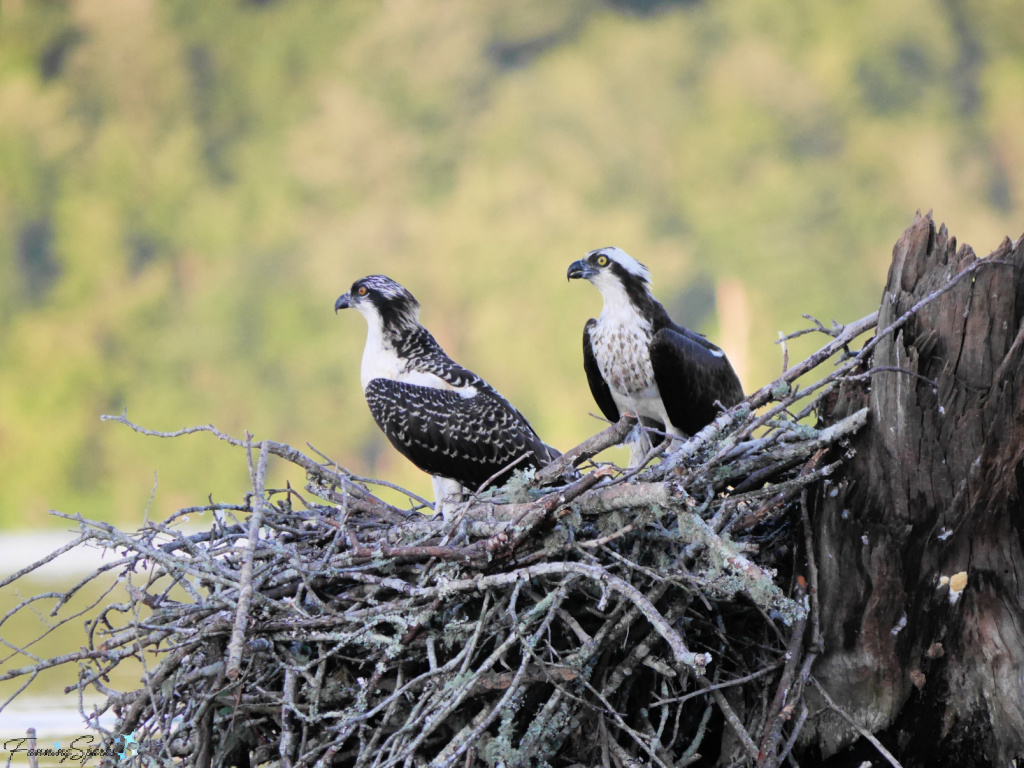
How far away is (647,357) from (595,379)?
0.40 meters

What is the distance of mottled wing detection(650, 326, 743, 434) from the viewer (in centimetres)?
404

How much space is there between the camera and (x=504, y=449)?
13.1 ft

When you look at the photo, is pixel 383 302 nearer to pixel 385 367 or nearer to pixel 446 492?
pixel 385 367

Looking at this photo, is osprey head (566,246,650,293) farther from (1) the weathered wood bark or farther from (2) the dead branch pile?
(1) the weathered wood bark

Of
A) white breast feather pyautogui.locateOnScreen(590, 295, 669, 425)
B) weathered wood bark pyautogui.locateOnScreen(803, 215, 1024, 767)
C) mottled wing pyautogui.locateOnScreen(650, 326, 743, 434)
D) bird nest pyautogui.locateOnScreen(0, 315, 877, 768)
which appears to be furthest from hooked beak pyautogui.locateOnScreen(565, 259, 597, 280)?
weathered wood bark pyautogui.locateOnScreen(803, 215, 1024, 767)

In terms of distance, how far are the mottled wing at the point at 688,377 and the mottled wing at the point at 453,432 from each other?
1.84 ft

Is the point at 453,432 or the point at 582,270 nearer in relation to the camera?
the point at 453,432

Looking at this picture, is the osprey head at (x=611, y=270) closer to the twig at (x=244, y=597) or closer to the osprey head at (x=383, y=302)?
the osprey head at (x=383, y=302)

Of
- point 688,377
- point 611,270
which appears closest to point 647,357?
point 688,377

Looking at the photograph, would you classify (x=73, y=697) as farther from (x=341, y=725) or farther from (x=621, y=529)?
(x=621, y=529)

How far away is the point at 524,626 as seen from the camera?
2504mm

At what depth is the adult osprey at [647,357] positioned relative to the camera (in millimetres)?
4055

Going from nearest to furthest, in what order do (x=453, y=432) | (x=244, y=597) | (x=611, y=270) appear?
1. (x=244, y=597)
2. (x=453, y=432)
3. (x=611, y=270)

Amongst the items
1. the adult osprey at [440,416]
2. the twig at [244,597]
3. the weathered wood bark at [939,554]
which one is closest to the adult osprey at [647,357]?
the adult osprey at [440,416]
